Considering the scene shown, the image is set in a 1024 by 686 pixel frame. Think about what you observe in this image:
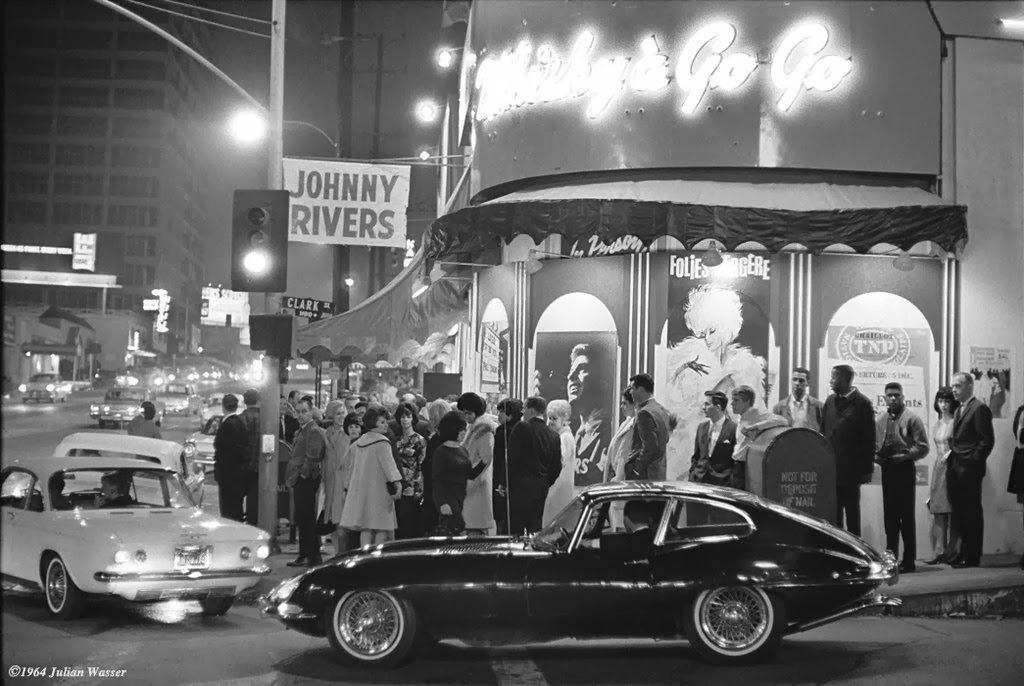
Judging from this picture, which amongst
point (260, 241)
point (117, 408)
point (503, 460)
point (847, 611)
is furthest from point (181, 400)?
point (847, 611)

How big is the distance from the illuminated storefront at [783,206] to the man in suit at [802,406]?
2.99ft

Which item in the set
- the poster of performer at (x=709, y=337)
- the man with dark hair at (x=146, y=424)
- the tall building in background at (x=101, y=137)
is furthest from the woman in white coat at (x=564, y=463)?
the tall building in background at (x=101, y=137)

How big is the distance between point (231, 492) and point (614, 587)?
764cm

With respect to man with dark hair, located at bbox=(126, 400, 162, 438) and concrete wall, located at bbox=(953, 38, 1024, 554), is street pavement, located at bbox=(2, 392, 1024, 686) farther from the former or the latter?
man with dark hair, located at bbox=(126, 400, 162, 438)

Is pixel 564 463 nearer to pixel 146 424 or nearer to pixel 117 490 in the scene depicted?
pixel 117 490

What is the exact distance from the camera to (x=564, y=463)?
12.2m

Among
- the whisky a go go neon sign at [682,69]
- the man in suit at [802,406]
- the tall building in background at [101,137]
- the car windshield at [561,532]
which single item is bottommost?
the car windshield at [561,532]

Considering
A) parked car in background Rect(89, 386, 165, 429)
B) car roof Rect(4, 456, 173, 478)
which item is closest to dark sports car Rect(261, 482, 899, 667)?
car roof Rect(4, 456, 173, 478)

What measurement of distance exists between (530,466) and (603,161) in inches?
189

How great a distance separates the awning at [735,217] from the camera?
12.3 m

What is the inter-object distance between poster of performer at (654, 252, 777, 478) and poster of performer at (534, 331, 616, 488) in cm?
70

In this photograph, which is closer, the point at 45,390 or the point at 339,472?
the point at 339,472

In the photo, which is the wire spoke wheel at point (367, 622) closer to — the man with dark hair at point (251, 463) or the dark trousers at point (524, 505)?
the dark trousers at point (524, 505)

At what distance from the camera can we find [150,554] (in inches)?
367
